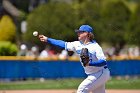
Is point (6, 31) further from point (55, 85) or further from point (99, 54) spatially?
point (99, 54)

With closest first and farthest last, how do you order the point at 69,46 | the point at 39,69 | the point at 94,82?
the point at 94,82, the point at 69,46, the point at 39,69

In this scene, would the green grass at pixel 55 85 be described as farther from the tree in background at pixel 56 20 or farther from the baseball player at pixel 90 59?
the tree in background at pixel 56 20

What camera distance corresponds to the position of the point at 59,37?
38.3 m

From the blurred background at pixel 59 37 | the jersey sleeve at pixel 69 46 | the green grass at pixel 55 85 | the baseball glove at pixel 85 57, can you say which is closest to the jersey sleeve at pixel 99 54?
the baseball glove at pixel 85 57

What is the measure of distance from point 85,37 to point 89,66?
0.57 m

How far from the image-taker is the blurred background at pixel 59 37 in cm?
2420

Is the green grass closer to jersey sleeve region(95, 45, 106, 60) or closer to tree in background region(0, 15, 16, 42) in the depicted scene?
jersey sleeve region(95, 45, 106, 60)

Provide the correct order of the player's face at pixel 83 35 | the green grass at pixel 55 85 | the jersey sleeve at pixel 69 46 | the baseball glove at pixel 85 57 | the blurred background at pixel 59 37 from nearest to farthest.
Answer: the baseball glove at pixel 85 57
the player's face at pixel 83 35
the jersey sleeve at pixel 69 46
the green grass at pixel 55 85
the blurred background at pixel 59 37

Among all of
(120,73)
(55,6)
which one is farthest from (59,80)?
(55,6)

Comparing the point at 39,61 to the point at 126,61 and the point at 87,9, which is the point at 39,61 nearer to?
the point at 126,61

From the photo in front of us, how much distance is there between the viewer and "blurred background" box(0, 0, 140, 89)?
24.2 meters

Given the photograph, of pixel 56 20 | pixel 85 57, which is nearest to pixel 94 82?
pixel 85 57

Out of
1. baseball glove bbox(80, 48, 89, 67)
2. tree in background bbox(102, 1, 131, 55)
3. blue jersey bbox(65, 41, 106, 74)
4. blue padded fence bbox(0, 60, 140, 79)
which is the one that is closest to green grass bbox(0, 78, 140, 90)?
blue padded fence bbox(0, 60, 140, 79)

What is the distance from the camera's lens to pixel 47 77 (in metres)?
24.1
